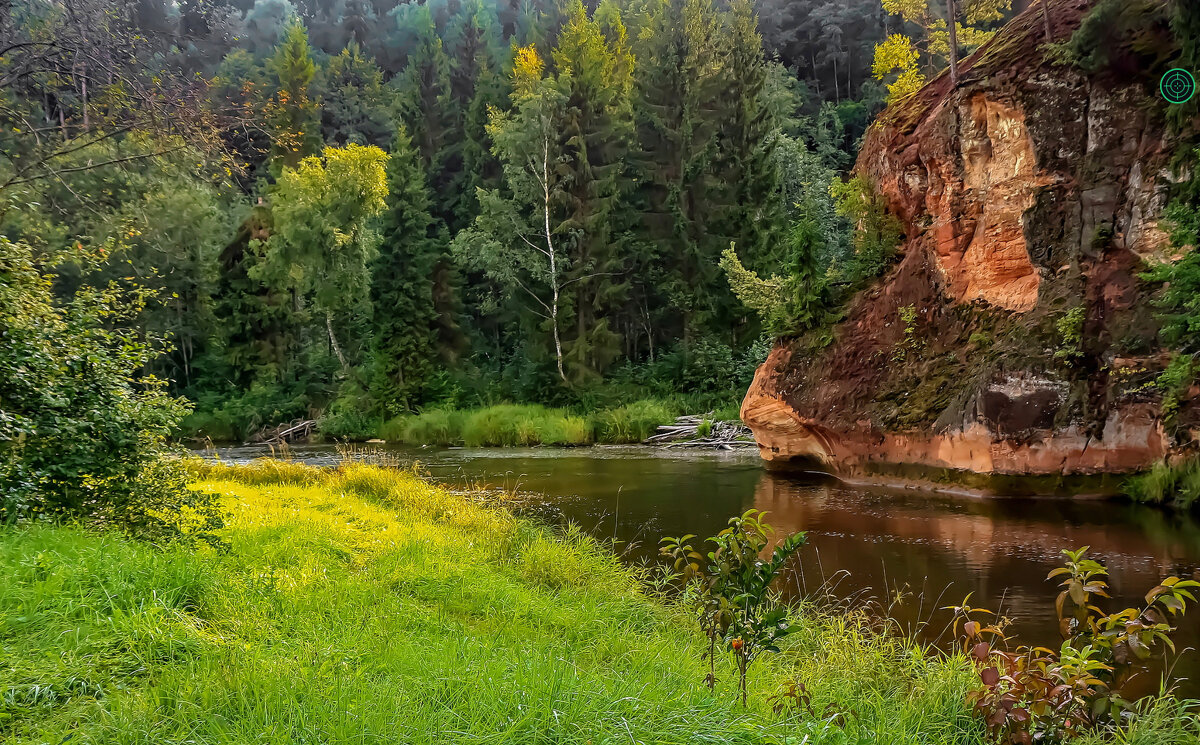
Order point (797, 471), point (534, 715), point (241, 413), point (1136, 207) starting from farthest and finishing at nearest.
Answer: point (241, 413) → point (797, 471) → point (1136, 207) → point (534, 715)

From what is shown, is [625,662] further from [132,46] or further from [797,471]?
[797,471]

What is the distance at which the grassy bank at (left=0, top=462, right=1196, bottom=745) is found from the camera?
2912 millimetres

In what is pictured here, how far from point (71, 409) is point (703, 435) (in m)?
21.0

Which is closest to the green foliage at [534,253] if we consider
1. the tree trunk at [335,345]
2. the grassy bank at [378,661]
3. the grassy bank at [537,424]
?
the tree trunk at [335,345]

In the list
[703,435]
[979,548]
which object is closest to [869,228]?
[703,435]

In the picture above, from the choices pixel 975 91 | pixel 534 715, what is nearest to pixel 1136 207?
pixel 975 91

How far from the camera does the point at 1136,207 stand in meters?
13.6

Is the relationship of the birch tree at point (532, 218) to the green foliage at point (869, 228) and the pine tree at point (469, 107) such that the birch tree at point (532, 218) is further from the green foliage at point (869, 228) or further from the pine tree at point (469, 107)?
the green foliage at point (869, 228)

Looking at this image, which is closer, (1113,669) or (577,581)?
(1113,669)

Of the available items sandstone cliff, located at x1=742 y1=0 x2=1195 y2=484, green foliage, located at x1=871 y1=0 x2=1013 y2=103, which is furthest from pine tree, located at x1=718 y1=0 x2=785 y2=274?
sandstone cliff, located at x1=742 y1=0 x2=1195 y2=484

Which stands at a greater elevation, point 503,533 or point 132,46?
point 132,46

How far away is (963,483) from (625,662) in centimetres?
1224

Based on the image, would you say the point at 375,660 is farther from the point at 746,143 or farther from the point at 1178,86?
the point at 746,143

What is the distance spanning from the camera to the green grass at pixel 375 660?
2.91 metres
